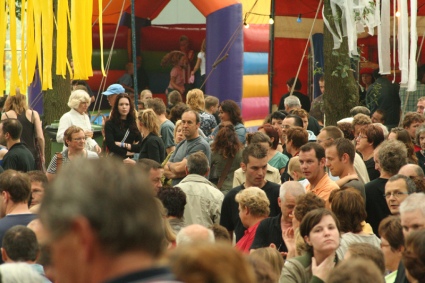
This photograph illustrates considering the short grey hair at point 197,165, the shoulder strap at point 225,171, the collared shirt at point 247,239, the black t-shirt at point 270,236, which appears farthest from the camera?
the shoulder strap at point 225,171

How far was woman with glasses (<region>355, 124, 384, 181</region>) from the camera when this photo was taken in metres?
9.11

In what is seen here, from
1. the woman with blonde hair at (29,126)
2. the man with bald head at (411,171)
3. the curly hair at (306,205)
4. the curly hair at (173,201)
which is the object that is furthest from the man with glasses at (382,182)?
the woman with blonde hair at (29,126)

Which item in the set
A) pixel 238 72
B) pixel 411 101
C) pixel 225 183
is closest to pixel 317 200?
pixel 225 183

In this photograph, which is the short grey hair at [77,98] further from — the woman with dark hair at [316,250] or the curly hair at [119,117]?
the woman with dark hair at [316,250]

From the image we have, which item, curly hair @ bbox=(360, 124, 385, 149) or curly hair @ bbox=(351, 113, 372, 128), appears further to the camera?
curly hair @ bbox=(351, 113, 372, 128)

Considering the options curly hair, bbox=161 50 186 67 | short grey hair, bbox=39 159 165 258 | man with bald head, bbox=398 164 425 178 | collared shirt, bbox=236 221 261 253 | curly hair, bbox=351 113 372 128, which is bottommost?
collared shirt, bbox=236 221 261 253

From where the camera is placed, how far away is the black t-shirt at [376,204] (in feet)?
24.6

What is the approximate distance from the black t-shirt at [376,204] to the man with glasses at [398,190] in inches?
26.6

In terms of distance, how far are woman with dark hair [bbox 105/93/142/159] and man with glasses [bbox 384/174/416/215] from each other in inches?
209

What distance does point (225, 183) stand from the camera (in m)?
9.70

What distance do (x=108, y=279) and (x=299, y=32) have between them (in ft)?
54.6

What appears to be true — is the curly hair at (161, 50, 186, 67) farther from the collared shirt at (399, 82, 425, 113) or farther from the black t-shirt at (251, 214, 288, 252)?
the black t-shirt at (251, 214, 288, 252)

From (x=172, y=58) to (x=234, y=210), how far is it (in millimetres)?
14097

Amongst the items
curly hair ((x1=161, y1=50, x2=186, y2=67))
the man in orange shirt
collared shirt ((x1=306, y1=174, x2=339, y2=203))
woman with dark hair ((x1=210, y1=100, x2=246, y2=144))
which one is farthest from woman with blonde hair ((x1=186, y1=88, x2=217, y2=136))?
curly hair ((x1=161, y1=50, x2=186, y2=67))
